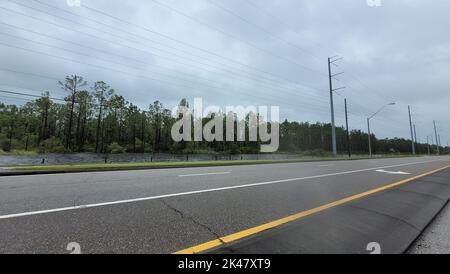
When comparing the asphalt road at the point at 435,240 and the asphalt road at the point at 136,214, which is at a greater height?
the asphalt road at the point at 136,214

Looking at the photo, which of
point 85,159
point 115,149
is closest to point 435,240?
point 85,159

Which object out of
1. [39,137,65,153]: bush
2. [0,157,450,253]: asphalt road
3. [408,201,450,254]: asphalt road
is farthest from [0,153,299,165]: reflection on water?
[408,201,450,254]: asphalt road

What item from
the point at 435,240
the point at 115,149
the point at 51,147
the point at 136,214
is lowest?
the point at 435,240

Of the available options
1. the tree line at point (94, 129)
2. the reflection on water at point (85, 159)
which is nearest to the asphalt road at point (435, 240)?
the reflection on water at point (85, 159)

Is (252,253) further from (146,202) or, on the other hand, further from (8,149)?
(8,149)

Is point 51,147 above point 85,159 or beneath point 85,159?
above

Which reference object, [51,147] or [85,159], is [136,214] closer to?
[85,159]

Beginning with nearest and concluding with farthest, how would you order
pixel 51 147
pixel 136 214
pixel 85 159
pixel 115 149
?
pixel 136 214 < pixel 85 159 < pixel 51 147 < pixel 115 149

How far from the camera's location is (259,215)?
4.07m

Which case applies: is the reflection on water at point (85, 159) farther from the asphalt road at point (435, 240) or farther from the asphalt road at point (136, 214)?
the asphalt road at point (435, 240)

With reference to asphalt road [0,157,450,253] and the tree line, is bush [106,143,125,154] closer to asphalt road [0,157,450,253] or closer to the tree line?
the tree line

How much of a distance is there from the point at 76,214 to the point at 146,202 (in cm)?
128

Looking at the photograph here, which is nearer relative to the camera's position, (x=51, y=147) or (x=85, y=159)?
(x=85, y=159)

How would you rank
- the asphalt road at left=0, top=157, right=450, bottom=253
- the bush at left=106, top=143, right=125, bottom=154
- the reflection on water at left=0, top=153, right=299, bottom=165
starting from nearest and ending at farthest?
the asphalt road at left=0, top=157, right=450, bottom=253 < the reflection on water at left=0, top=153, right=299, bottom=165 < the bush at left=106, top=143, right=125, bottom=154
